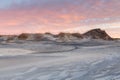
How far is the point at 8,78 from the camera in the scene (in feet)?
21.9

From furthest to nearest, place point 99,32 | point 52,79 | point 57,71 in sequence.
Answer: point 99,32, point 57,71, point 52,79

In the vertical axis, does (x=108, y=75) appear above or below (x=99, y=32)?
below

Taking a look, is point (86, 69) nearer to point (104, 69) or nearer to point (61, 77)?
point (104, 69)

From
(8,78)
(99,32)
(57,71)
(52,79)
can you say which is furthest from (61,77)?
(99,32)

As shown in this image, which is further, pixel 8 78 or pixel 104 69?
pixel 104 69

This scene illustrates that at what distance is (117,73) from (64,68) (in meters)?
1.51

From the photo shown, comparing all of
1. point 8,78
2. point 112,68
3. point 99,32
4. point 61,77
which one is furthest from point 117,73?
point 99,32

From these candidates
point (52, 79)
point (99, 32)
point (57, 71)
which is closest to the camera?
point (52, 79)

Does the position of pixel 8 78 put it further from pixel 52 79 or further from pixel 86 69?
pixel 86 69

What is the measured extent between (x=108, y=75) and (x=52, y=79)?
119 centimetres

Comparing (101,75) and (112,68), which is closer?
(101,75)

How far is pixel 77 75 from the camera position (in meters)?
6.54

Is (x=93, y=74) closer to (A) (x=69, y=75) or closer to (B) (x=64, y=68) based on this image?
(A) (x=69, y=75)

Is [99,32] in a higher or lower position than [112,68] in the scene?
higher
